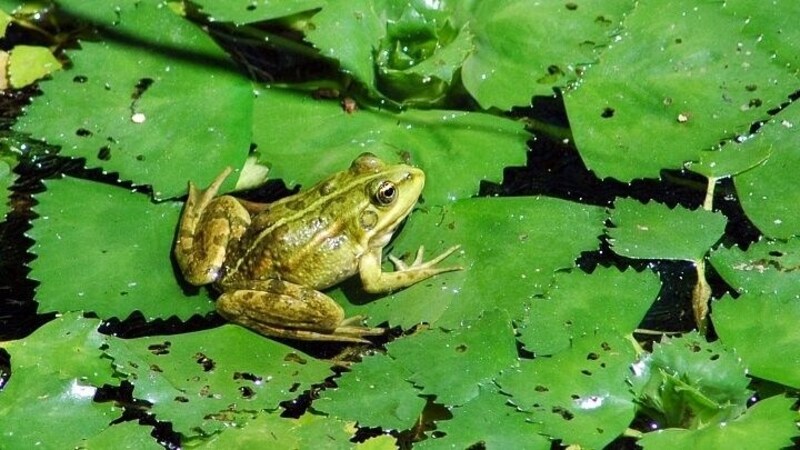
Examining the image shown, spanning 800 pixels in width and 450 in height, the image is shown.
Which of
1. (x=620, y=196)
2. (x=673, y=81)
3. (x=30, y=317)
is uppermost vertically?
(x=673, y=81)

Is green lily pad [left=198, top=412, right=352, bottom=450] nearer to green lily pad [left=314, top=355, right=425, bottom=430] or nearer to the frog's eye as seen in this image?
green lily pad [left=314, top=355, right=425, bottom=430]

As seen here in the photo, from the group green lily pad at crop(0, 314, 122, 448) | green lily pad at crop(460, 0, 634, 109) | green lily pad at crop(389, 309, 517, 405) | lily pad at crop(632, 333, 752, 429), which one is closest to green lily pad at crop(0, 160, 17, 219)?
→ green lily pad at crop(0, 314, 122, 448)

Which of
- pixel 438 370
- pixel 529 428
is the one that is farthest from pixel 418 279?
pixel 529 428

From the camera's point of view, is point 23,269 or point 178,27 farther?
point 178,27

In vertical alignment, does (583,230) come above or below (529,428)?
above

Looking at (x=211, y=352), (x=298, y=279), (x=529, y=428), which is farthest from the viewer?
(x=298, y=279)

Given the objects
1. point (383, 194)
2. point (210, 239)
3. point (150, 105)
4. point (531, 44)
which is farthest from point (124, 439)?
point (531, 44)

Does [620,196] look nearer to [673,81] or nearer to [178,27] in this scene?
[673,81]

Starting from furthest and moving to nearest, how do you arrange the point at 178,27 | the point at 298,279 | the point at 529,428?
the point at 178,27 → the point at 298,279 → the point at 529,428
